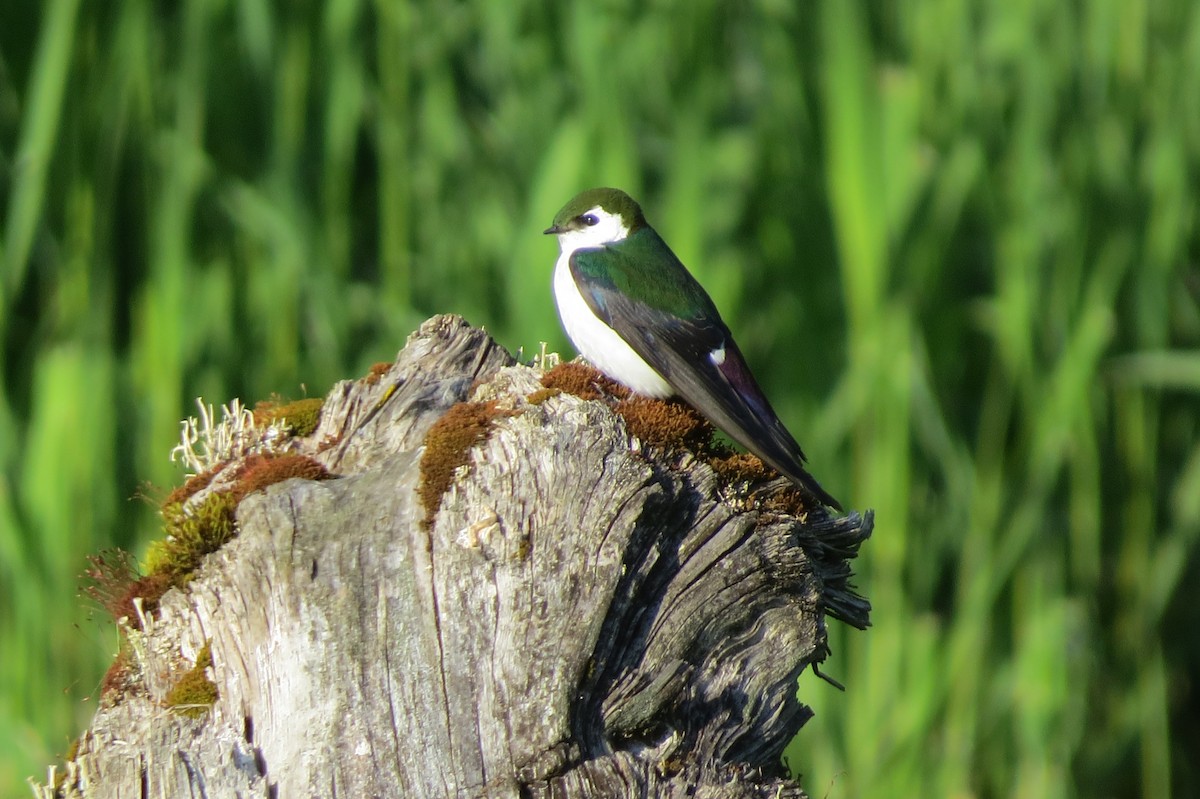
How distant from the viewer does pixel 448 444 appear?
8.75ft

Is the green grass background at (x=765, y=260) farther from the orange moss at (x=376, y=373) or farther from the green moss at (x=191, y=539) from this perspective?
the green moss at (x=191, y=539)

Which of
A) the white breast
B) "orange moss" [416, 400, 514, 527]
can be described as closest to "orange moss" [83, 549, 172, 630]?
"orange moss" [416, 400, 514, 527]

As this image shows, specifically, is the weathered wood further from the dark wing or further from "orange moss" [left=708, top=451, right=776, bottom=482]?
the dark wing

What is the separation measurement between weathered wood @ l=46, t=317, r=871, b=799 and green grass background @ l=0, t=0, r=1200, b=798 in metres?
2.57

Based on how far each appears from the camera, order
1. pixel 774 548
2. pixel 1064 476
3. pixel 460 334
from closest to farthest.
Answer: pixel 774 548 < pixel 460 334 < pixel 1064 476

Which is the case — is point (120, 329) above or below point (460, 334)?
A: above

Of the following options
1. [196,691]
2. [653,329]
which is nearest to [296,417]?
[196,691]

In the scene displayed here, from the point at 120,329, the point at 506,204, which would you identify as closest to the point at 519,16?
the point at 506,204

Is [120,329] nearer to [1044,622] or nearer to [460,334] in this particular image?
[460,334]

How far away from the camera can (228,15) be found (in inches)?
214

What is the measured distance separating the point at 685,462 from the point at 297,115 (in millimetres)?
3248

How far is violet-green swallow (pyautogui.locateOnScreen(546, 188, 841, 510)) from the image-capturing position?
3.58 meters

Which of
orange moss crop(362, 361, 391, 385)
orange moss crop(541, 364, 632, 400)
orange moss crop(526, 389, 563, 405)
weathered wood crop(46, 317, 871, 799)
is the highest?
orange moss crop(362, 361, 391, 385)

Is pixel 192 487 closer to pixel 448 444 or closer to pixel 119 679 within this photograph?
pixel 119 679
